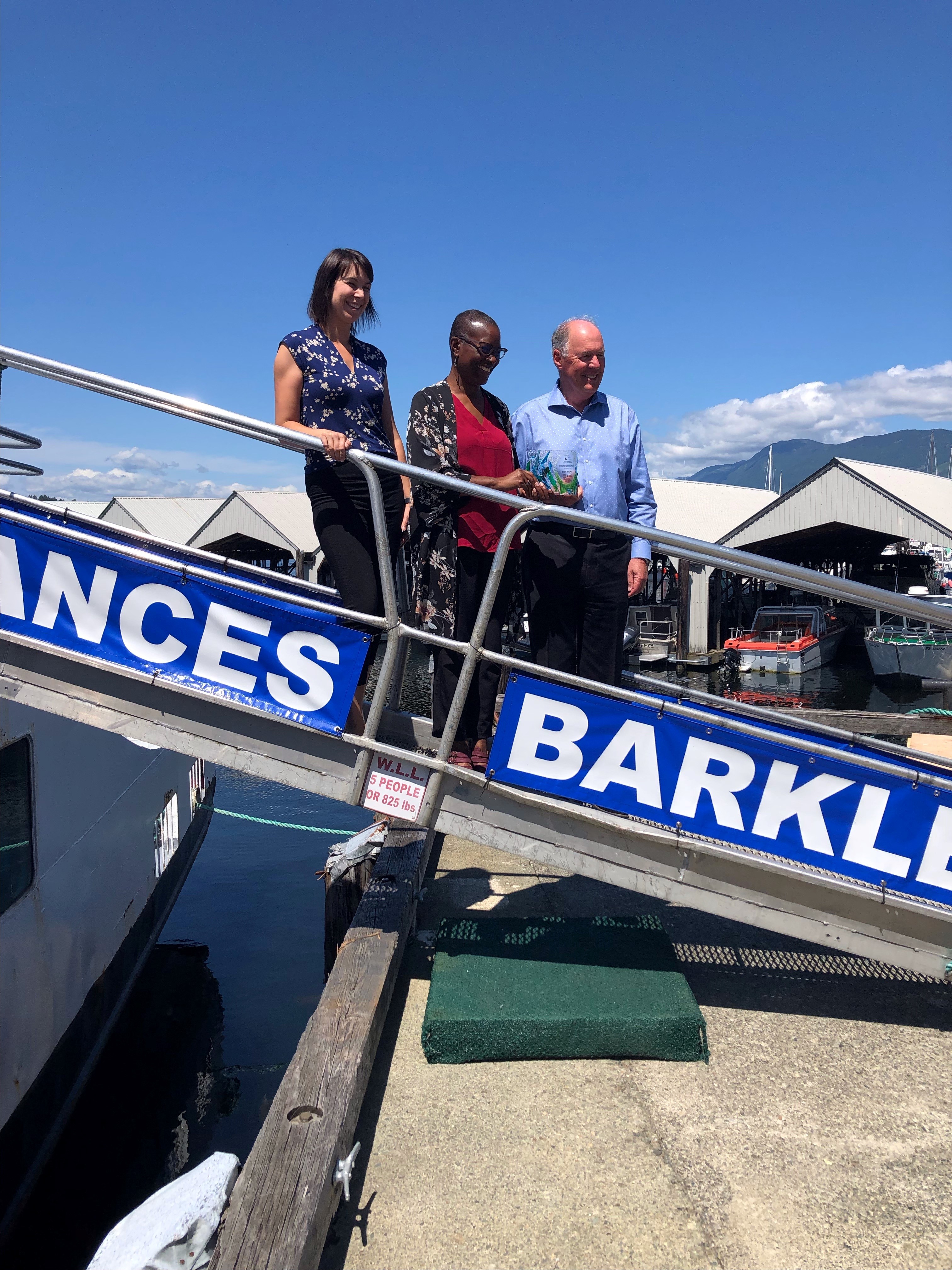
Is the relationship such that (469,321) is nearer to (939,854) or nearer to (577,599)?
(577,599)

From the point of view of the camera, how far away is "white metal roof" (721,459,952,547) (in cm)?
2669

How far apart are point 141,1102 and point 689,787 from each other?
18.7 ft

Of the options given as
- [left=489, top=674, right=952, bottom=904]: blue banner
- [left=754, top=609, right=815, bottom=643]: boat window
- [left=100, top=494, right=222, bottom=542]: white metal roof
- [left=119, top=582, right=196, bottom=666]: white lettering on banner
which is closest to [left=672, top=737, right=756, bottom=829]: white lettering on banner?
[left=489, top=674, right=952, bottom=904]: blue banner

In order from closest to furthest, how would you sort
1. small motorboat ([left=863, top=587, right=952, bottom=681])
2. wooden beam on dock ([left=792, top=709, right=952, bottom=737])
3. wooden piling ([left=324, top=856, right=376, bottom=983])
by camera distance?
wooden piling ([left=324, top=856, right=376, bottom=983]) → wooden beam on dock ([left=792, top=709, right=952, bottom=737]) → small motorboat ([left=863, top=587, right=952, bottom=681])

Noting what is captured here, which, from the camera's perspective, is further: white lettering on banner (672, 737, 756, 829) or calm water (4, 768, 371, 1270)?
calm water (4, 768, 371, 1270)

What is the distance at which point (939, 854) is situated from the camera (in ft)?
10.6

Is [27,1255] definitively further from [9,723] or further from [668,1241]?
[668,1241]

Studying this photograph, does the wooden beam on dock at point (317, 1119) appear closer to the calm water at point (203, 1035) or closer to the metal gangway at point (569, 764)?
the metal gangway at point (569, 764)

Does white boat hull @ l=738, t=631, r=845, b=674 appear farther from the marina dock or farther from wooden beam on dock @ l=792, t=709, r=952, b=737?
the marina dock

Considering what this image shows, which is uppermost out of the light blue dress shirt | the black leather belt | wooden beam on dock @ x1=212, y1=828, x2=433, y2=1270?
the light blue dress shirt

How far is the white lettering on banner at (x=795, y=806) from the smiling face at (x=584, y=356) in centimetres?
183

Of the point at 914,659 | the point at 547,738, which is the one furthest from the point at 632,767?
the point at 914,659

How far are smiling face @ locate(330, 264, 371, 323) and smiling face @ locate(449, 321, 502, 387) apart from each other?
1.38 feet

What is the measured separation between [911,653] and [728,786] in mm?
28715
